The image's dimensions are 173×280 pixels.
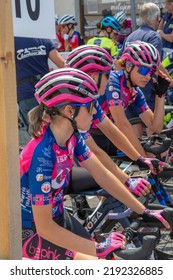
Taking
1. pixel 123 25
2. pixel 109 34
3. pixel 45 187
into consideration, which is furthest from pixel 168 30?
pixel 45 187

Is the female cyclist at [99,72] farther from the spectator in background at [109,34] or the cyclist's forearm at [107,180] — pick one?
the spectator in background at [109,34]

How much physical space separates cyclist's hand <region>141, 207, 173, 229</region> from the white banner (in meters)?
1.07

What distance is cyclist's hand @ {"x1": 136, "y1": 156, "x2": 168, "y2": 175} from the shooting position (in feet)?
14.5

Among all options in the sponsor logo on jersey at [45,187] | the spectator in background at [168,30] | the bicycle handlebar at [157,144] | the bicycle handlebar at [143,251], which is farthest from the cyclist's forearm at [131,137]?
the spectator in background at [168,30]

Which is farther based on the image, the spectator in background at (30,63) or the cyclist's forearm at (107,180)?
the spectator in background at (30,63)

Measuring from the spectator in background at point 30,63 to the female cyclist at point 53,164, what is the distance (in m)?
2.85

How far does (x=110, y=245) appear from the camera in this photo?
2.92 meters

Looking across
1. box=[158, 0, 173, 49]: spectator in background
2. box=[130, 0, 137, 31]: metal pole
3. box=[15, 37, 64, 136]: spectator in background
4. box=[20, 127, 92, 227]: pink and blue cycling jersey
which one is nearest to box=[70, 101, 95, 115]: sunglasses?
box=[20, 127, 92, 227]: pink and blue cycling jersey

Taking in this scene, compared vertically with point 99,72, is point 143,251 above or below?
below

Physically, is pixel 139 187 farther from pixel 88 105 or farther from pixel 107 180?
pixel 88 105

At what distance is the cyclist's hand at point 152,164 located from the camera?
Answer: 442cm

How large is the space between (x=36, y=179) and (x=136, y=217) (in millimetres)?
738

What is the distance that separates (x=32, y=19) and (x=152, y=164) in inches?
66.7

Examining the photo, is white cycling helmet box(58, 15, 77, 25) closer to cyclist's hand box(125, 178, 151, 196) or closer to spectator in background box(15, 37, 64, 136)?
spectator in background box(15, 37, 64, 136)
